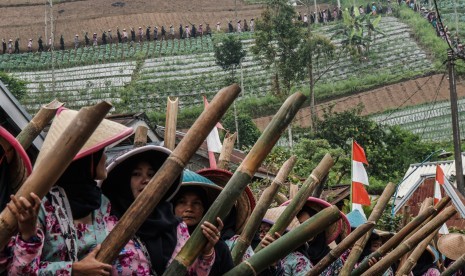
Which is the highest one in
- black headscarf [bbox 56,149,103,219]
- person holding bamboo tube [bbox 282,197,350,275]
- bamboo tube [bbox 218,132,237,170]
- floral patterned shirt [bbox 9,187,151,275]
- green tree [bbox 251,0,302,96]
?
black headscarf [bbox 56,149,103,219]

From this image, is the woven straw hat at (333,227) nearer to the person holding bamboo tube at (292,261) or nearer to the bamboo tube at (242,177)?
the person holding bamboo tube at (292,261)

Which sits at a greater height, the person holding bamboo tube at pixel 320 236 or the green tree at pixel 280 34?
the person holding bamboo tube at pixel 320 236

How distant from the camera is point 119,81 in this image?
66.5 m

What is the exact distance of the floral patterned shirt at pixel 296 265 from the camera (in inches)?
288

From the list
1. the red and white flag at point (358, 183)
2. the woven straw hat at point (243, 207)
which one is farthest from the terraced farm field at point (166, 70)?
the woven straw hat at point (243, 207)

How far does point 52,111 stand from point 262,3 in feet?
258

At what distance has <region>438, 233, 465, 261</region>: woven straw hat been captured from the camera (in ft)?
35.6

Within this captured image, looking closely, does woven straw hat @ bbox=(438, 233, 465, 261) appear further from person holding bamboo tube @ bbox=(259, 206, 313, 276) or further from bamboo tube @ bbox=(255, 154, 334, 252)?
bamboo tube @ bbox=(255, 154, 334, 252)

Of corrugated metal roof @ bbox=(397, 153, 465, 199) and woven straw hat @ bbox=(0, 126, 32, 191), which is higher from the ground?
woven straw hat @ bbox=(0, 126, 32, 191)

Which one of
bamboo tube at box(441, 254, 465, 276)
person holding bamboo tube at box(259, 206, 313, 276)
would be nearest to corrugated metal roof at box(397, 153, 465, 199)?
bamboo tube at box(441, 254, 465, 276)

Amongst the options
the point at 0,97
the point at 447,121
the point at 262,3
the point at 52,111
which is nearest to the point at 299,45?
the point at 447,121

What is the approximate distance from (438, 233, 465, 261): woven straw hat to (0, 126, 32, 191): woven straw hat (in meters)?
7.12

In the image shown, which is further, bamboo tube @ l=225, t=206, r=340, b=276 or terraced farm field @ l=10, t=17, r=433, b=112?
terraced farm field @ l=10, t=17, r=433, b=112

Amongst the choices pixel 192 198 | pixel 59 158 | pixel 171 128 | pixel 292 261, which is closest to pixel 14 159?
pixel 59 158
